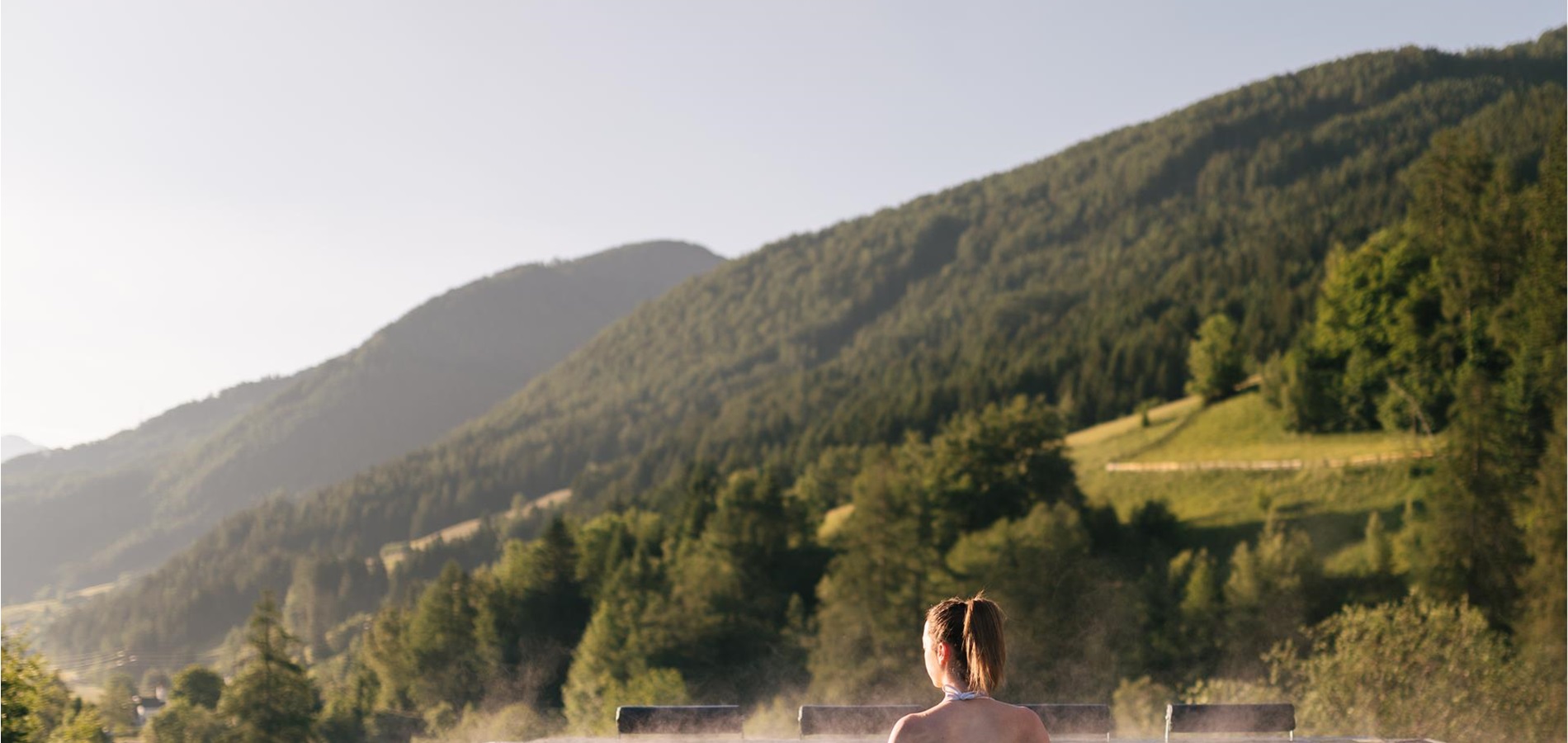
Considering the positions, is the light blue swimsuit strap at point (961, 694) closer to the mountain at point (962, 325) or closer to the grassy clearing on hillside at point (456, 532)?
the mountain at point (962, 325)

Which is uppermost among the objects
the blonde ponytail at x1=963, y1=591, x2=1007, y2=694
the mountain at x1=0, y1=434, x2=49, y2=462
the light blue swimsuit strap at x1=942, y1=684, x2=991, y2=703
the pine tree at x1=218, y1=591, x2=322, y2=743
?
the mountain at x1=0, y1=434, x2=49, y2=462

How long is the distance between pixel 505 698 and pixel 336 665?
40.0 metres

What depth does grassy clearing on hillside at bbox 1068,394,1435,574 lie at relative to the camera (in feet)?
117

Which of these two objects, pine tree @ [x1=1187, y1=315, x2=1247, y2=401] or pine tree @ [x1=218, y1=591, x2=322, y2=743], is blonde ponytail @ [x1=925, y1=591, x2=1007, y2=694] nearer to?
pine tree @ [x1=218, y1=591, x2=322, y2=743]

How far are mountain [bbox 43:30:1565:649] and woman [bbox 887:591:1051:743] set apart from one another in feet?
217

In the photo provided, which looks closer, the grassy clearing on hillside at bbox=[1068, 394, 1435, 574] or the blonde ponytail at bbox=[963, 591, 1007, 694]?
the blonde ponytail at bbox=[963, 591, 1007, 694]

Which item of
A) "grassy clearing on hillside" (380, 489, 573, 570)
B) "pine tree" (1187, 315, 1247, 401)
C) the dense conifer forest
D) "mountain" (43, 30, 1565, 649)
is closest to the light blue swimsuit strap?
the dense conifer forest

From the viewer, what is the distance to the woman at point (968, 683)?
3.33 m

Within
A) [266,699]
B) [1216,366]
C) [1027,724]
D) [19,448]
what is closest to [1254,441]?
[1216,366]

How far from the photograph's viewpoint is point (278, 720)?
115 feet

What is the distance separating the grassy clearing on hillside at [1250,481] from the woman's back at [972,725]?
3511 cm

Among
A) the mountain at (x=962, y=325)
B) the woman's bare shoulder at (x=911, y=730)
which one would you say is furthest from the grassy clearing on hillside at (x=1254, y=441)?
the woman's bare shoulder at (x=911, y=730)

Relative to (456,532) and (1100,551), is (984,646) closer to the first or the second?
(1100,551)

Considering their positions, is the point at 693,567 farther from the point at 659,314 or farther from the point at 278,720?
the point at 659,314
